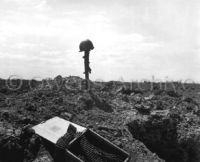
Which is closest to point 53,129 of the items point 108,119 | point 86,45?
point 108,119

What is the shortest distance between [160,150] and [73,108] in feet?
12.5

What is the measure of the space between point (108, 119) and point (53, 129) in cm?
266

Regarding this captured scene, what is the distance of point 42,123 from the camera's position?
9.38 meters

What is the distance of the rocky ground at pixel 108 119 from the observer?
8.79 m

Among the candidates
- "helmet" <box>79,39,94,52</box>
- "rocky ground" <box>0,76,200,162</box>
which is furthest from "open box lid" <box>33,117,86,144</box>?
"helmet" <box>79,39,94,52</box>

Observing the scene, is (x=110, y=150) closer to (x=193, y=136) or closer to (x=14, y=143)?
(x=14, y=143)

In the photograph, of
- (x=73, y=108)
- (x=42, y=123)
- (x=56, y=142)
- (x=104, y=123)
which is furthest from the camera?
(x=73, y=108)

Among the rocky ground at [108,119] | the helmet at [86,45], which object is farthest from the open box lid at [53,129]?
the helmet at [86,45]

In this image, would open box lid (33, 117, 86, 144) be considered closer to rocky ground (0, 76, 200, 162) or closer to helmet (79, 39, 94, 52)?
rocky ground (0, 76, 200, 162)

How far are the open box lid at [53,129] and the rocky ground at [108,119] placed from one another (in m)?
0.25

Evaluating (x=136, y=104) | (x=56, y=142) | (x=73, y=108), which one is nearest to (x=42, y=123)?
(x=56, y=142)

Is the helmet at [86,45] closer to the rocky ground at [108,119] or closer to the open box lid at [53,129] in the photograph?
the rocky ground at [108,119]

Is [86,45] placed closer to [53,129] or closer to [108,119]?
[108,119]

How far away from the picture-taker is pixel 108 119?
436 inches
